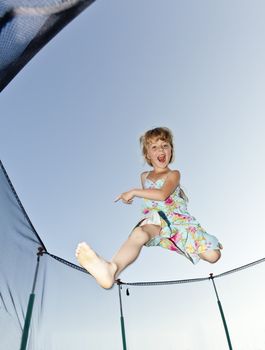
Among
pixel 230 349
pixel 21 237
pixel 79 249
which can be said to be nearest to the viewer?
pixel 79 249

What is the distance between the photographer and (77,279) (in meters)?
2.77

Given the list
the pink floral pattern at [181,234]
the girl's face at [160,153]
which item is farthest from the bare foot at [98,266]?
the girl's face at [160,153]

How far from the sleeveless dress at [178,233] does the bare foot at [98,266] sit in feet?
1.66

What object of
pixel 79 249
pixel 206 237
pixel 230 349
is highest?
pixel 206 237

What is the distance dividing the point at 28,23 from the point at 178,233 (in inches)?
60.5

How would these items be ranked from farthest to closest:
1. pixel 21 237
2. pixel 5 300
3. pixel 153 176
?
1. pixel 153 176
2. pixel 21 237
3. pixel 5 300

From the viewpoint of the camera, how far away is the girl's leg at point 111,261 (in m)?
1.51

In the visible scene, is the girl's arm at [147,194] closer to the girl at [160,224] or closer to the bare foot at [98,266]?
the girl at [160,224]

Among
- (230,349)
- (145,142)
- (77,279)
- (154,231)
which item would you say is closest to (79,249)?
(154,231)

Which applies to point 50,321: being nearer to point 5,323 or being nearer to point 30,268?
point 30,268

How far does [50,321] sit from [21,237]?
0.63 m

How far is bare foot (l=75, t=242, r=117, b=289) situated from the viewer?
4.93 ft

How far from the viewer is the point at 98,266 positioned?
1.52 metres

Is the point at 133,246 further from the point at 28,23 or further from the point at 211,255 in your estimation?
the point at 28,23
